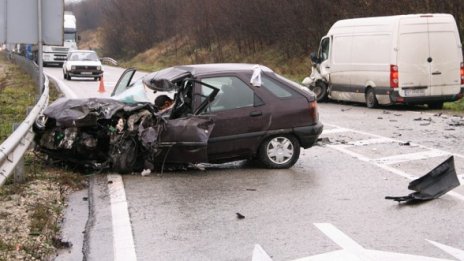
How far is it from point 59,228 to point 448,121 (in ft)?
36.0

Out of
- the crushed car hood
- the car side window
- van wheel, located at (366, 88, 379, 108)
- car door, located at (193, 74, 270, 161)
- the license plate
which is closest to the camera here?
the crushed car hood

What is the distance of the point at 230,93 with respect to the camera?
899cm

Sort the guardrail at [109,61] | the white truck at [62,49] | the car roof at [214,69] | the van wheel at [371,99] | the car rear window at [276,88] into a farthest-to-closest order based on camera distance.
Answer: the guardrail at [109,61], the white truck at [62,49], the van wheel at [371,99], the car rear window at [276,88], the car roof at [214,69]

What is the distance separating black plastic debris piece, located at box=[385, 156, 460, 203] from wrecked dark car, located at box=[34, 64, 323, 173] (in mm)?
2247

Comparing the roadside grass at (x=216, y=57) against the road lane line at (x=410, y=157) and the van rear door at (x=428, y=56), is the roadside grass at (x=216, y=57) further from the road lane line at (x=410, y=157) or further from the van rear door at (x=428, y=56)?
the road lane line at (x=410, y=157)

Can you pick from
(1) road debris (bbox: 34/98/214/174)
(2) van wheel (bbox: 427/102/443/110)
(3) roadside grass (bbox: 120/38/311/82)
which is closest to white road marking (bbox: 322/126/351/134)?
(1) road debris (bbox: 34/98/214/174)

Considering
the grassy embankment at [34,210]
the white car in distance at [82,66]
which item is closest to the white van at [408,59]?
the grassy embankment at [34,210]

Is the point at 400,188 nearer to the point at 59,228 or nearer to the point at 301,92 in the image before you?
the point at 301,92

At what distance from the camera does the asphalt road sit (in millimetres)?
5461

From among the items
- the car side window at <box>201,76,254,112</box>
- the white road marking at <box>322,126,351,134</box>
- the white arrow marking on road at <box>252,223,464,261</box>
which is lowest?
the white road marking at <box>322,126,351,134</box>

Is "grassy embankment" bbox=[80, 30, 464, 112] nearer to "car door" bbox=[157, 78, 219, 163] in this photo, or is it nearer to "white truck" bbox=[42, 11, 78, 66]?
"white truck" bbox=[42, 11, 78, 66]

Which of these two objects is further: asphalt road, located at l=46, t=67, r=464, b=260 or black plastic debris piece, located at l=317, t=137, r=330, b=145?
black plastic debris piece, located at l=317, t=137, r=330, b=145

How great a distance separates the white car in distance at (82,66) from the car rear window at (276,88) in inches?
1001

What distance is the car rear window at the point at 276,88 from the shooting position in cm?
924
